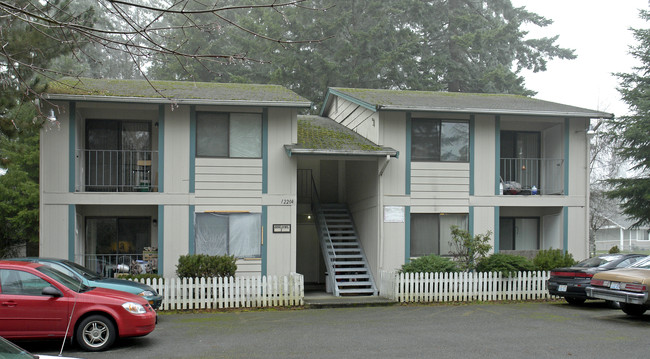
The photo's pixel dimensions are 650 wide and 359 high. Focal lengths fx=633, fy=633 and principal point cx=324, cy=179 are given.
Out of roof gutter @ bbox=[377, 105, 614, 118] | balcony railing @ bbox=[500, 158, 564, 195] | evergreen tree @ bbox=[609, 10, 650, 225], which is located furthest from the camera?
evergreen tree @ bbox=[609, 10, 650, 225]

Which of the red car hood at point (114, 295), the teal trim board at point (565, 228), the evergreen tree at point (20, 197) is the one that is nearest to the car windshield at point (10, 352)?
the red car hood at point (114, 295)

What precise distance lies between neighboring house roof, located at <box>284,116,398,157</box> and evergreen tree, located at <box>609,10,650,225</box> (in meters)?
13.2

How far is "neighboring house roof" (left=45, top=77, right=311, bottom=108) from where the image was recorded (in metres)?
17.2

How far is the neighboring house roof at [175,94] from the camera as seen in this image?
17.2 meters

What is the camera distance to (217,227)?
18203 mm

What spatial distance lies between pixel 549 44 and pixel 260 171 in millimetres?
31292

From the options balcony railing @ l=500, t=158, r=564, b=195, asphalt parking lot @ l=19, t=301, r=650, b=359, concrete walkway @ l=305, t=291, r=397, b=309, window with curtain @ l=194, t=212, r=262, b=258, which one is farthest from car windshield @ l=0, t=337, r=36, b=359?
balcony railing @ l=500, t=158, r=564, b=195

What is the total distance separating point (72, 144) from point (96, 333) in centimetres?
879

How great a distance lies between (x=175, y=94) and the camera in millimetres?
18453

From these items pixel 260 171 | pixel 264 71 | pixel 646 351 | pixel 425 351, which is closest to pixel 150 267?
pixel 260 171

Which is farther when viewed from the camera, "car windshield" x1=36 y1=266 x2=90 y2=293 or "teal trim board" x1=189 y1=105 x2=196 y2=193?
"teal trim board" x1=189 y1=105 x2=196 y2=193

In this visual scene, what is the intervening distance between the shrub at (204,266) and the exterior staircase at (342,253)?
11.4 feet

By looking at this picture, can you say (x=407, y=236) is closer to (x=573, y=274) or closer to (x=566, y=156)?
(x=573, y=274)

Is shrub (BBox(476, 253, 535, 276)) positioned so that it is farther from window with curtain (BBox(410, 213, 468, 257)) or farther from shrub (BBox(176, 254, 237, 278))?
shrub (BBox(176, 254, 237, 278))
